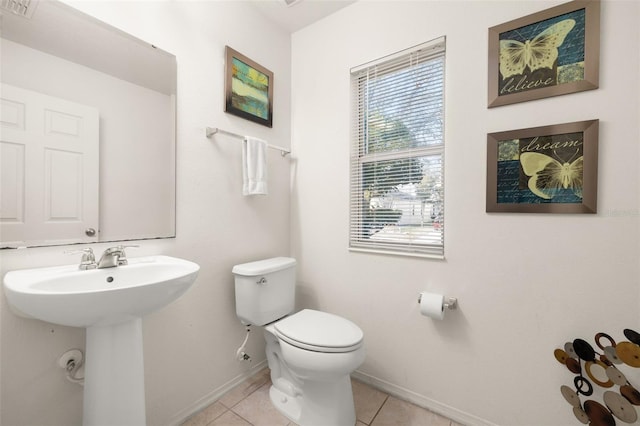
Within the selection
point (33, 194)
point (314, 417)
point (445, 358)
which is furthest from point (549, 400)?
point (33, 194)

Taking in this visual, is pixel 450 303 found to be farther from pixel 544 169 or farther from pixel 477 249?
pixel 544 169

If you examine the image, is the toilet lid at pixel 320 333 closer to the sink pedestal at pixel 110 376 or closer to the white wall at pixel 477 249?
the white wall at pixel 477 249

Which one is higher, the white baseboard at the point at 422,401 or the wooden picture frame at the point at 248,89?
the wooden picture frame at the point at 248,89

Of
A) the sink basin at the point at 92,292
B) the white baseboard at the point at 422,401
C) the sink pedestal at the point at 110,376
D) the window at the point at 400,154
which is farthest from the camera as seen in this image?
the window at the point at 400,154

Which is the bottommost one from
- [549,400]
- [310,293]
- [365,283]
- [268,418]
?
[268,418]

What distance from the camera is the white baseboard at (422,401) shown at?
134cm

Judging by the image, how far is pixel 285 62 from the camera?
1959mm

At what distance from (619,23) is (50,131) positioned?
2.20 m

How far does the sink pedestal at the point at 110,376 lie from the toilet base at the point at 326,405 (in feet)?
2.42

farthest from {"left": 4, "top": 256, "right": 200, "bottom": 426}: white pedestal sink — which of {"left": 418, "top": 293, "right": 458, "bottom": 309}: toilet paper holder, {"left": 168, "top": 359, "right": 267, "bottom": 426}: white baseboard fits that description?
{"left": 418, "top": 293, "right": 458, "bottom": 309}: toilet paper holder

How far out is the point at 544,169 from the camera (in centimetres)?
118

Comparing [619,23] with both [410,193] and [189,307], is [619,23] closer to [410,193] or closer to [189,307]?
[410,193]

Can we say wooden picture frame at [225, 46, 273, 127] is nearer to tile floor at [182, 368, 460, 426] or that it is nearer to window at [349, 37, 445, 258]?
window at [349, 37, 445, 258]

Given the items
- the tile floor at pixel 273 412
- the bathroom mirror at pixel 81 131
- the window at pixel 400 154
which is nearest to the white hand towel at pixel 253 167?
the bathroom mirror at pixel 81 131
